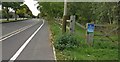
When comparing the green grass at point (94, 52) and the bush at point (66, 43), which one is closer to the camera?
the green grass at point (94, 52)

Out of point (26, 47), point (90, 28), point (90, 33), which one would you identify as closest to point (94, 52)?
point (90, 33)

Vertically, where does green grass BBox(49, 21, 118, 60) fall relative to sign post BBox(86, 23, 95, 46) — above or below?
below

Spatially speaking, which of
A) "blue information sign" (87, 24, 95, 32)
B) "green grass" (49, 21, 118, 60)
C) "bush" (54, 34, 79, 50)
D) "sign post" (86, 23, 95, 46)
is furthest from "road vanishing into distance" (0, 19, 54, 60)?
"blue information sign" (87, 24, 95, 32)

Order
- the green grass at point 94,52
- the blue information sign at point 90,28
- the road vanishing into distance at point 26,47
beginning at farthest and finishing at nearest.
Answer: the blue information sign at point 90,28, the road vanishing into distance at point 26,47, the green grass at point 94,52

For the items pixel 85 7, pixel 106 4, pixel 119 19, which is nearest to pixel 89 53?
pixel 119 19

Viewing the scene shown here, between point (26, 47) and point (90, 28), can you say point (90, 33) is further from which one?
point (26, 47)

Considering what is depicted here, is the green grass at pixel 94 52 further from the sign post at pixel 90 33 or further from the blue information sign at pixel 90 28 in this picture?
the blue information sign at pixel 90 28

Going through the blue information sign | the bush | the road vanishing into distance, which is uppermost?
the blue information sign

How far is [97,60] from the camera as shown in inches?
355

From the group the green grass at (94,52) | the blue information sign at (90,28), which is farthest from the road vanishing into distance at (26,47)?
the blue information sign at (90,28)

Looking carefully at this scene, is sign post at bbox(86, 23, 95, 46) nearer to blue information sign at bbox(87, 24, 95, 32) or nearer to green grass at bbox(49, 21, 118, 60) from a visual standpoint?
blue information sign at bbox(87, 24, 95, 32)

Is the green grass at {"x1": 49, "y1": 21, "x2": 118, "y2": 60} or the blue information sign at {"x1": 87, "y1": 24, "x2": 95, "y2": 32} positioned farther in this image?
the blue information sign at {"x1": 87, "y1": 24, "x2": 95, "y2": 32}

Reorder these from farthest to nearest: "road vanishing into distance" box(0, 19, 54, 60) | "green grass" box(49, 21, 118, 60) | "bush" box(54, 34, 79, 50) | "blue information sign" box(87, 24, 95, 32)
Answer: "blue information sign" box(87, 24, 95, 32)
"bush" box(54, 34, 79, 50)
"road vanishing into distance" box(0, 19, 54, 60)
"green grass" box(49, 21, 118, 60)

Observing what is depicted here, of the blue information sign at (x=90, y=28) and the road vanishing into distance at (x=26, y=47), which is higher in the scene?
the blue information sign at (x=90, y=28)
